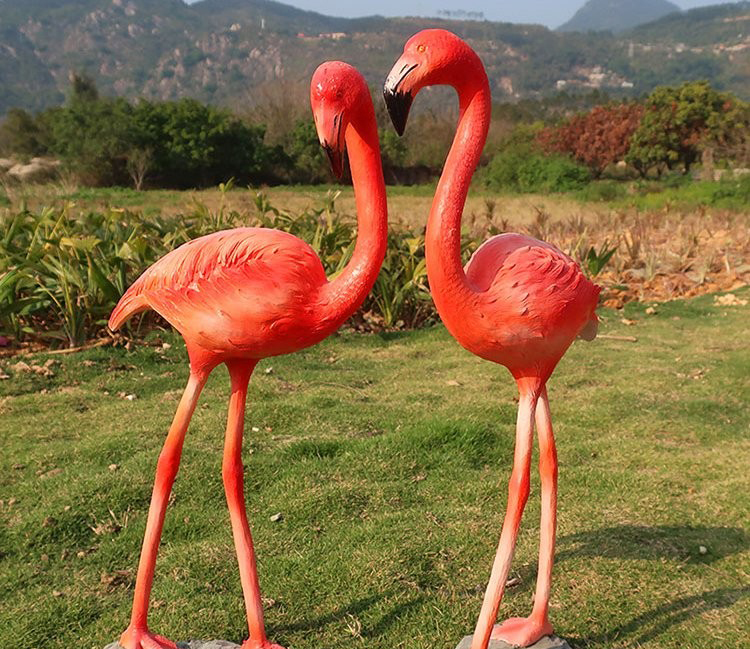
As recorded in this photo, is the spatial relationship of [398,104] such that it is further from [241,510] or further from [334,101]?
[241,510]

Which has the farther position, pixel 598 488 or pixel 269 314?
pixel 598 488

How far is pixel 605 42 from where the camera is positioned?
196 metres

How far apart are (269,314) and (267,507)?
5.13 feet

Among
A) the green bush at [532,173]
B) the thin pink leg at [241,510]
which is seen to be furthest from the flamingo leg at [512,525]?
the green bush at [532,173]

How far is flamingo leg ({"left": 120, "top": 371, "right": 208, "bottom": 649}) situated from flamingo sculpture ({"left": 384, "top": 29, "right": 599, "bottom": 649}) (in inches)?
31.3

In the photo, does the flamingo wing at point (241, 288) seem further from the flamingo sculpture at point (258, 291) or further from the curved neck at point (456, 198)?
the curved neck at point (456, 198)

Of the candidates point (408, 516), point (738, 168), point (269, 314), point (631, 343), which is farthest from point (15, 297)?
point (738, 168)

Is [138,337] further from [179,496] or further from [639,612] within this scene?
[639,612]

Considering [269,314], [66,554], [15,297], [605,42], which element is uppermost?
[605,42]

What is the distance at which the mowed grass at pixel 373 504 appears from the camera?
8.04 ft

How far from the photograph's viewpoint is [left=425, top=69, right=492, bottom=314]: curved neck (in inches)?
72.4

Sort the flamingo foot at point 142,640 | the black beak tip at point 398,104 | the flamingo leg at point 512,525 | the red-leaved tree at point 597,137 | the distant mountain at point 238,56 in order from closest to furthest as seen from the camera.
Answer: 1. the black beak tip at point 398,104
2. the flamingo leg at point 512,525
3. the flamingo foot at point 142,640
4. the red-leaved tree at point 597,137
5. the distant mountain at point 238,56

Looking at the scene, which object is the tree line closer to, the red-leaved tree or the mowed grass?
the red-leaved tree

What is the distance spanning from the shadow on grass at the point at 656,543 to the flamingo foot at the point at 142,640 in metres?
1.58
